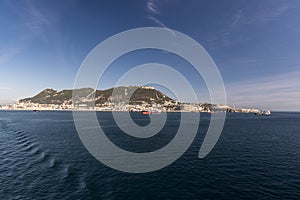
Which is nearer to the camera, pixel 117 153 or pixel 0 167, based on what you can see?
pixel 0 167

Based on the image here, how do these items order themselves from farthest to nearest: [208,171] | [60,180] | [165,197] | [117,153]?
[117,153] → [208,171] → [60,180] → [165,197]

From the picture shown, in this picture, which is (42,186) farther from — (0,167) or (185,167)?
(185,167)

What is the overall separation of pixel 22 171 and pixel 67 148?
2249 cm

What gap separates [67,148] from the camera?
62.8 meters

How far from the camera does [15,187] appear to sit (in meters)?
32.3

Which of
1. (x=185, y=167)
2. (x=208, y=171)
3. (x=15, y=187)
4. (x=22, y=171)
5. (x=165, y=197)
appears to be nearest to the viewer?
(x=165, y=197)

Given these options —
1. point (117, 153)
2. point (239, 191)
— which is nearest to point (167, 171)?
point (239, 191)

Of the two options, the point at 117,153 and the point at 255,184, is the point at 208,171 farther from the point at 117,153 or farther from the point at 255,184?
the point at 117,153

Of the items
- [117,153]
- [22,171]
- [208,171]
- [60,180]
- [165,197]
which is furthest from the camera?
[117,153]

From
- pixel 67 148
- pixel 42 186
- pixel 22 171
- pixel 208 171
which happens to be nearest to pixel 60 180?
pixel 42 186

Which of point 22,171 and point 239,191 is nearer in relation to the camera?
point 239,191

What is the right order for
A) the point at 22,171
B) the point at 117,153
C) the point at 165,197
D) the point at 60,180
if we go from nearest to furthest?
the point at 165,197 → the point at 60,180 → the point at 22,171 → the point at 117,153

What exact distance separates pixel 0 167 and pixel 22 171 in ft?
24.4

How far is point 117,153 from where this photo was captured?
5844 cm
